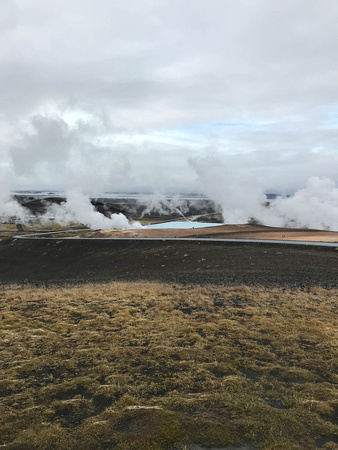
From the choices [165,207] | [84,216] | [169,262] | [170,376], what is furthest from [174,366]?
[165,207]

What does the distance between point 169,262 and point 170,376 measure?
2910 cm

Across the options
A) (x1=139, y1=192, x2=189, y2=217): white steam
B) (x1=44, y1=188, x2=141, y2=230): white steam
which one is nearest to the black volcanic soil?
(x1=44, y1=188, x2=141, y2=230): white steam

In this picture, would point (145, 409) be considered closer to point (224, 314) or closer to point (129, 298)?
point (224, 314)

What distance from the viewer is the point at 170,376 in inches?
409

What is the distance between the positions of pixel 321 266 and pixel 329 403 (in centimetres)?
2417

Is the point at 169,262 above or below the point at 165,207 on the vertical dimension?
below

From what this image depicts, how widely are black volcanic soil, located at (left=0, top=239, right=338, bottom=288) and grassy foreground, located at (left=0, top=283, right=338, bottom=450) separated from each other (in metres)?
8.55

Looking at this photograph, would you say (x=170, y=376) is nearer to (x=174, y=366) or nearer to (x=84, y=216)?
(x=174, y=366)

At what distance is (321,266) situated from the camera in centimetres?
3028

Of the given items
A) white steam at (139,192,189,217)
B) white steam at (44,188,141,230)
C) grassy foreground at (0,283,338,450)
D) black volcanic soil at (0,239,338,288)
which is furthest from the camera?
white steam at (139,192,189,217)

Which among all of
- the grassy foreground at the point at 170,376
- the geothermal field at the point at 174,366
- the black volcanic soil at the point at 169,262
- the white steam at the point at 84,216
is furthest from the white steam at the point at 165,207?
the grassy foreground at the point at 170,376

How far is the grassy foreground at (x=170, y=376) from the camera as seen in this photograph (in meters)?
7.46

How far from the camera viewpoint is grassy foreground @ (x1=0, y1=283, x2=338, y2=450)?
7465 millimetres

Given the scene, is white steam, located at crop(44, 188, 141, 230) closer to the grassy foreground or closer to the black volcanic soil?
the black volcanic soil
